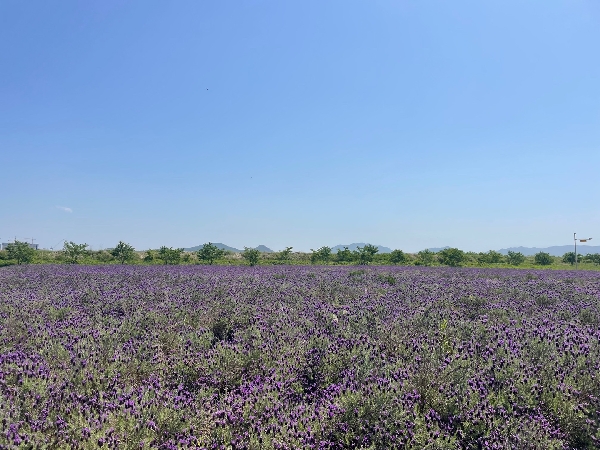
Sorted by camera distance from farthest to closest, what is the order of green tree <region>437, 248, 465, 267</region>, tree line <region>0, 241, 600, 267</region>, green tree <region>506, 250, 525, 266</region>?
green tree <region>506, 250, 525, 266</region> < green tree <region>437, 248, 465, 267</region> < tree line <region>0, 241, 600, 267</region>

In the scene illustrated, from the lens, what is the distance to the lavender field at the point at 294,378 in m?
2.67

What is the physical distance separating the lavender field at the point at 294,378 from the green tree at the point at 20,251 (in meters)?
21.4

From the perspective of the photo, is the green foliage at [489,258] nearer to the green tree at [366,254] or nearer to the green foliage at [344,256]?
the green tree at [366,254]

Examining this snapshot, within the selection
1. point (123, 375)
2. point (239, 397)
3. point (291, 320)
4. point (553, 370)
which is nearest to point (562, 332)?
point (553, 370)

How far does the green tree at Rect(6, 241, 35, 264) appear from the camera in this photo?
77.2 ft

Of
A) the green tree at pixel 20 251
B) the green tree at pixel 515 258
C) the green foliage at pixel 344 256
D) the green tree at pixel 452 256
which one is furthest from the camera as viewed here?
the green tree at pixel 515 258

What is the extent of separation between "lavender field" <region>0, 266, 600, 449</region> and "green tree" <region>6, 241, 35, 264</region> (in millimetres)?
21402

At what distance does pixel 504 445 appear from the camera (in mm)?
2520

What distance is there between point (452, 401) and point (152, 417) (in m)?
2.45

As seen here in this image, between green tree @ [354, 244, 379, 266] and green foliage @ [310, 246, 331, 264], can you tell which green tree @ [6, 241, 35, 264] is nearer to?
green foliage @ [310, 246, 331, 264]

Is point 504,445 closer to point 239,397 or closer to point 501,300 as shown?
point 239,397

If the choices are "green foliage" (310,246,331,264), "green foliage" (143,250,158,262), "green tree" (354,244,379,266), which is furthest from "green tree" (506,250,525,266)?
"green foliage" (143,250,158,262)

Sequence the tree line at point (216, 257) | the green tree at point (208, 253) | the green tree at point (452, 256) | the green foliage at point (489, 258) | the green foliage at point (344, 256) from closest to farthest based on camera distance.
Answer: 1. the tree line at point (216, 257)
2. the green tree at point (208, 253)
3. the green tree at point (452, 256)
4. the green foliage at point (344, 256)
5. the green foliage at point (489, 258)

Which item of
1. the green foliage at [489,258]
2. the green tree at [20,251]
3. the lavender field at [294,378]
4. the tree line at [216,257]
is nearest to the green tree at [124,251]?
the tree line at [216,257]
